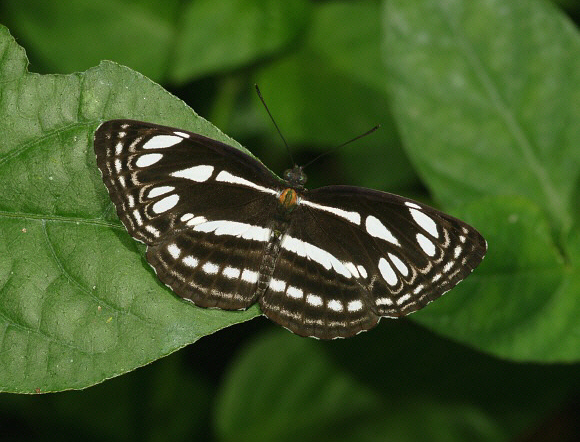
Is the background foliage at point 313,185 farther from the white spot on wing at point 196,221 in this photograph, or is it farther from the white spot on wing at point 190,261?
the white spot on wing at point 196,221

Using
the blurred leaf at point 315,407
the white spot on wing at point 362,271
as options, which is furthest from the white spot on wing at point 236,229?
the blurred leaf at point 315,407

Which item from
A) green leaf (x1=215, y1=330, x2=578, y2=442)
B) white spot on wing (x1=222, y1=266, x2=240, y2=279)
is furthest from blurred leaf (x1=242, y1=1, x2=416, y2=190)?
white spot on wing (x1=222, y1=266, x2=240, y2=279)

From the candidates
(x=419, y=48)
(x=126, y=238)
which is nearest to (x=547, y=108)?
(x=419, y=48)

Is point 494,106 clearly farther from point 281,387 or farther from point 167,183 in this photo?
point 281,387

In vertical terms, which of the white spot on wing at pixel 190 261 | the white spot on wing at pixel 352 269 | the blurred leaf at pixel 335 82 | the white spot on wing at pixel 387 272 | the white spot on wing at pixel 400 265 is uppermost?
the white spot on wing at pixel 190 261

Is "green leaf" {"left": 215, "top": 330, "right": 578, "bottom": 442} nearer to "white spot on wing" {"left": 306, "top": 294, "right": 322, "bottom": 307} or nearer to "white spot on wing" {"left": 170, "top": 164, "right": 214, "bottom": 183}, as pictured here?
"white spot on wing" {"left": 306, "top": 294, "right": 322, "bottom": 307}

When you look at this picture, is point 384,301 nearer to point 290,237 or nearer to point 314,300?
point 314,300
